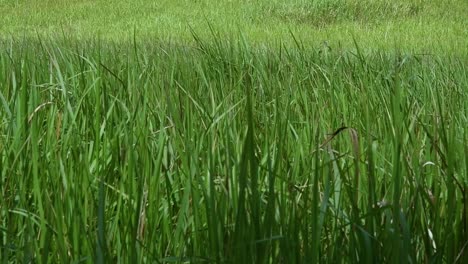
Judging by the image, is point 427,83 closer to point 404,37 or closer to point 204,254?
point 204,254

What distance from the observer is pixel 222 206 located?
895 mm

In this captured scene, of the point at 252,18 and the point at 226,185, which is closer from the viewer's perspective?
the point at 226,185

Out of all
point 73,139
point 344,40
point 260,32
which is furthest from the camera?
point 260,32

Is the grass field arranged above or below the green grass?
below

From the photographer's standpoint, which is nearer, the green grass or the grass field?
the grass field

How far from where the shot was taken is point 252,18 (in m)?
6.67

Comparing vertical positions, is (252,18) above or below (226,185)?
above

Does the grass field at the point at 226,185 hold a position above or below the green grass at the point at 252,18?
below

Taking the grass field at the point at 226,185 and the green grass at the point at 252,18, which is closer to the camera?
the grass field at the point at 226,185

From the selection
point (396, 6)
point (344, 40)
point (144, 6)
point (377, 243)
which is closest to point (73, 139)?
point (377, 243)

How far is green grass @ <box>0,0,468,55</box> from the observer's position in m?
5.69

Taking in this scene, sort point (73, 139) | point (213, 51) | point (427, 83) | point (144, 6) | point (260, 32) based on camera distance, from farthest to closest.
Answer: point (144, 6), point (260, 32), point (213, 51), point (427, 83), point (73, 139)

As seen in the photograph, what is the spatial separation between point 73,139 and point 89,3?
7.40 meters

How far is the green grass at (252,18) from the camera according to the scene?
5.69 meters
